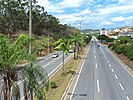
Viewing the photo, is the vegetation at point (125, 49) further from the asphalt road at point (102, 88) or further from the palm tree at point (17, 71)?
the palm tree at point (17, 71)

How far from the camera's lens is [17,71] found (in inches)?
520

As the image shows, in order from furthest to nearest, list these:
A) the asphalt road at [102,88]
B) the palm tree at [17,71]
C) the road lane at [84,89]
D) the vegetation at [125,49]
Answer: the vegetation at [125,49], the asphalt road at [102,88], the road lane at [84,89], the palm tree at [17,71]

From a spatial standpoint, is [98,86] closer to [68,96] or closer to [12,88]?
[68,96]

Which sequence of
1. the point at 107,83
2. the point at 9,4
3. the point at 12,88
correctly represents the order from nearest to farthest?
the point at 12,88 → the point at 107,83 → the point at 9,4

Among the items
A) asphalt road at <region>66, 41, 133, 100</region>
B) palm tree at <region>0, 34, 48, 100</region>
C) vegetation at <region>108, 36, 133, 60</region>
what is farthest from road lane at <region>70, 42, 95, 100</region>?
vegetation at <region>108, 36, 133, 60</region>

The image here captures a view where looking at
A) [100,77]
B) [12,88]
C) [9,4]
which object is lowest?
[100,77]

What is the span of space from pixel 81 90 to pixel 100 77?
9.01 metres

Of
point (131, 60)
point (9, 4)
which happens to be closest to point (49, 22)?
point (9, 4)

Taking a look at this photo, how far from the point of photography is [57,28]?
121 meters

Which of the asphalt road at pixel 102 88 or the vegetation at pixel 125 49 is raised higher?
the vegetation at pixel 125 49

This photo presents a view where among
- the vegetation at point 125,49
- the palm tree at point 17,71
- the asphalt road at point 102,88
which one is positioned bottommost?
the asphalt road at point 102,88

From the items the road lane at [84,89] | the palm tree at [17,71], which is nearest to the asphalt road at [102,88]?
the road lane at [84,89]

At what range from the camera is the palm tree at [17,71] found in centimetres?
1298

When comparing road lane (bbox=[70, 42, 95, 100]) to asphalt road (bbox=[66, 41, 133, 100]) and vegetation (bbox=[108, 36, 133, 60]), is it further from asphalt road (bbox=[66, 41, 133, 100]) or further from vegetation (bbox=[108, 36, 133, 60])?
vegetation (bbox=[108, 36, 133, 60])
